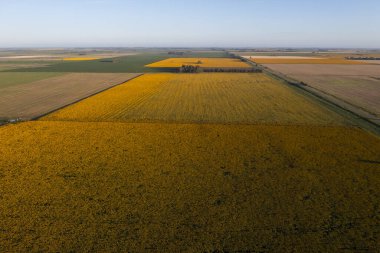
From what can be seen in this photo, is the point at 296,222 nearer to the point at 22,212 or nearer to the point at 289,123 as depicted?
the point at 22,212

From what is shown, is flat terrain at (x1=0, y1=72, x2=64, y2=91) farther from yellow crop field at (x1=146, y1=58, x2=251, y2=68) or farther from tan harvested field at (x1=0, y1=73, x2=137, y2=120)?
yellow crop field at (x1=146, y1=58, x2=251, y2=68)

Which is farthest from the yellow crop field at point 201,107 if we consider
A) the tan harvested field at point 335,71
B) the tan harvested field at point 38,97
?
the tan harvested field at point 335,71

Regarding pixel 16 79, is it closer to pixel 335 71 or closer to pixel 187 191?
pixel 187 191

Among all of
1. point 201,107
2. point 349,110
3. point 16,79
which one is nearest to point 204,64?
point 16,79

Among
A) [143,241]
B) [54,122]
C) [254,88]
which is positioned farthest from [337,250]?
[254,88]

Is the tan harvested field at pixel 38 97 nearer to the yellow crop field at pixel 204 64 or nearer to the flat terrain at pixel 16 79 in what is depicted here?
the flat terrain at pixel 16 79

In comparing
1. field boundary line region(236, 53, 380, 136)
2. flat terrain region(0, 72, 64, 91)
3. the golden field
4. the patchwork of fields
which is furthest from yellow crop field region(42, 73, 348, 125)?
flat terrain region(0, 72, 64, 91)
